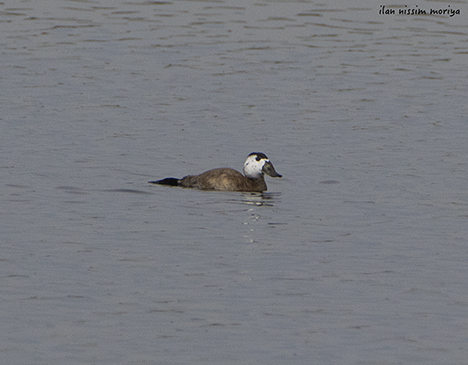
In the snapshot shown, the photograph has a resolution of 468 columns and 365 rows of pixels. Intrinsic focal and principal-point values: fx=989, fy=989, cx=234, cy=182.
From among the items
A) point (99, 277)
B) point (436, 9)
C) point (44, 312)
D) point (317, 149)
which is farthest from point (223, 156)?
point (436, 9)

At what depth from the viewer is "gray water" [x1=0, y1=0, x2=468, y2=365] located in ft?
35.8

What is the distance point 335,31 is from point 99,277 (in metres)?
30.1

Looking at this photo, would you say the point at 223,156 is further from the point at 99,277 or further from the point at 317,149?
the point at 99,277

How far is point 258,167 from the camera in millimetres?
20516

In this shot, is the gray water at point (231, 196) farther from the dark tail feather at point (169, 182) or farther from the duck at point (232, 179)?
the dark tail feather at point (169, 182)

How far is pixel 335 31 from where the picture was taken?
41.3 metres

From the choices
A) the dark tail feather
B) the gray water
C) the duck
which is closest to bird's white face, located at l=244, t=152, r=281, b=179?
the duck

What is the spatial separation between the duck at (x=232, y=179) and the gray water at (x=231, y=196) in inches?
15.2

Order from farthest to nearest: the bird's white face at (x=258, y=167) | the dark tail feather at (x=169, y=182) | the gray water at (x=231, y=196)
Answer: the bird's white face at (x=258, y=167) < the dark tail feather at (x=169, y=182) < the gray water at (x=231, y=196)

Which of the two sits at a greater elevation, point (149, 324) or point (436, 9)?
point (436, 9)

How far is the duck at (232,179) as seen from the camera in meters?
19.8

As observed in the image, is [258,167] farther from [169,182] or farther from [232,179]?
[169,182]

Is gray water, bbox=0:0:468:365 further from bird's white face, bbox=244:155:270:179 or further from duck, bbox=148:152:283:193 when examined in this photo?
bird's white face, bbox=244:155:270:179

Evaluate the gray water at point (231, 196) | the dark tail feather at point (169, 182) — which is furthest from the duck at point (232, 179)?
the gray water at point (231, 196)
